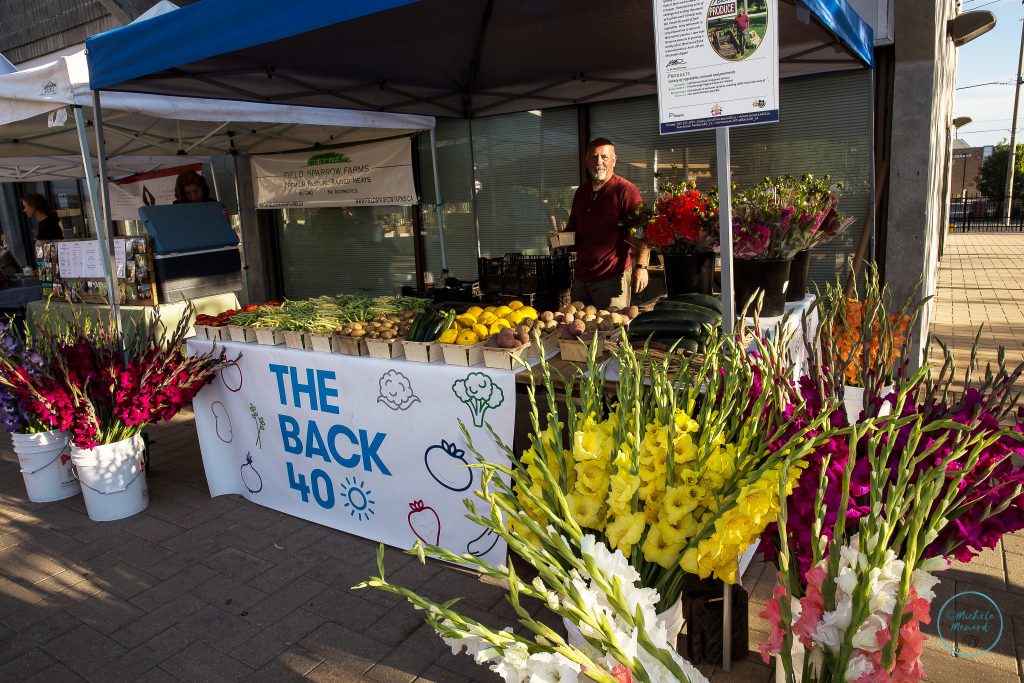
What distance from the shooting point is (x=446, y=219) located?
307 inches

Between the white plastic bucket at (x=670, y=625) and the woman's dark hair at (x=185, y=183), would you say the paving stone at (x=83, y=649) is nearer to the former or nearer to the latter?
the white plastic bucket at (x=670, y=625)

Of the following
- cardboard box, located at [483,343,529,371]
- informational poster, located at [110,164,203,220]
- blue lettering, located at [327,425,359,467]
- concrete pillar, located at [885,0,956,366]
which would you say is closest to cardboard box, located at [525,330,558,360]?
cardboard box, located at [483,343,529,371]

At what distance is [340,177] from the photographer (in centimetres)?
763

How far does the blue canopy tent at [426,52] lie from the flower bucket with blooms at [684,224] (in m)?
0.87

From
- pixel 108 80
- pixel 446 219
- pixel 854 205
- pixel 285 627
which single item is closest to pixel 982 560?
pixel 285 627

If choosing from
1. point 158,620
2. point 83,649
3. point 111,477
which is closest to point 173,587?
point 158,620

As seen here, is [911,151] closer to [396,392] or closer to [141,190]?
Result: [396,392]

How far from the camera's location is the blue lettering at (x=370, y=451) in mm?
3240

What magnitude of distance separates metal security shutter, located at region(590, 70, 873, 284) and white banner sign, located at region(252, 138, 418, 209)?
94.7 inches

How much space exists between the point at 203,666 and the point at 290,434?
4.18 ft

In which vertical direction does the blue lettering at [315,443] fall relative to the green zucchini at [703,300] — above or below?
below

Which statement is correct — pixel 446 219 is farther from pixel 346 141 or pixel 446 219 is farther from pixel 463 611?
pixel 463 611

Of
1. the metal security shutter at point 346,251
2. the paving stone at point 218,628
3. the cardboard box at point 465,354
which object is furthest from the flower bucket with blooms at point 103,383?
the metal security shutter at point 346,251

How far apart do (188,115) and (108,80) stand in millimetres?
987
